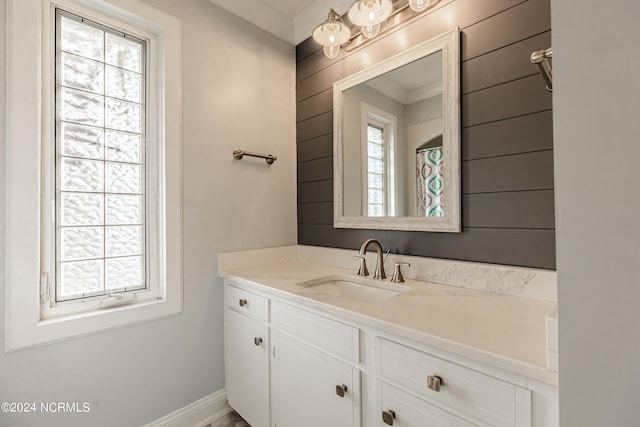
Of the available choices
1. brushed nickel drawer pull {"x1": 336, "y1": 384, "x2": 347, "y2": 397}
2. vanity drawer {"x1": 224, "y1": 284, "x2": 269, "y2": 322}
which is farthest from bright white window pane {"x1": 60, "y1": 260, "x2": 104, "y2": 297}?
brushed nickel drawer pull {"x1": 336, "y1": 384, "x2": 347, "y2": 397}

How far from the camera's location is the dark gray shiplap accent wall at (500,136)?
1083 mm

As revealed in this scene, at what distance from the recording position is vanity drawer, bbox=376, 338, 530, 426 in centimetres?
70

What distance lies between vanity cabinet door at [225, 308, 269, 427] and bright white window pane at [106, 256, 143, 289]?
1.73ft

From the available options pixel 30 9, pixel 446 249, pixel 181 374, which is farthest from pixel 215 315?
pixel 30 9

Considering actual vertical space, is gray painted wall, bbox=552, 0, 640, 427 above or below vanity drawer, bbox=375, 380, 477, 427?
above

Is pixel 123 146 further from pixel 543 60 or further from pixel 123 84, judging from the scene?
pixel 543 60

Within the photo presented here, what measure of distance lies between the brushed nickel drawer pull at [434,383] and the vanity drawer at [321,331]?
266 millimetres

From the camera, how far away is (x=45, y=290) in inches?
48.5

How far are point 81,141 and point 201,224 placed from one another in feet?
2.22

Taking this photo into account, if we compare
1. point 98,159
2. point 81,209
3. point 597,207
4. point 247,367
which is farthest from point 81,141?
point 597,207

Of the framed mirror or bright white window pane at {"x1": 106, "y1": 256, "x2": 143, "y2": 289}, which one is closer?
the framed mirror

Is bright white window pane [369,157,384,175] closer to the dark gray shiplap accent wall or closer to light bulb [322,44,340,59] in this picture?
the dark gray shiplap accent wall

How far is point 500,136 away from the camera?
1181 millimetres

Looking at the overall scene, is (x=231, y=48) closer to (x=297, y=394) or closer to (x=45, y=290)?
(x=45, y=290)
